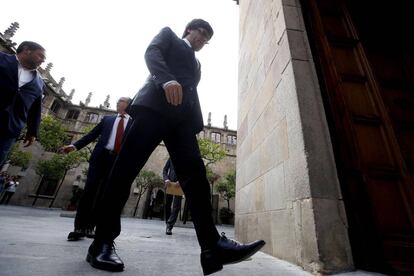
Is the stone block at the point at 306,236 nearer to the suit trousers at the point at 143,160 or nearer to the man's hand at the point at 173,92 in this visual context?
the suit trousers at the point at 143,160

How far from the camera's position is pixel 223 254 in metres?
1.31

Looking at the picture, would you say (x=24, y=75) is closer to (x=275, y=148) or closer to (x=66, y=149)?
(x=66, y=149)

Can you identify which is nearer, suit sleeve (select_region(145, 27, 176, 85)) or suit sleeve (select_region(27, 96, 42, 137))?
suit sleeve (select_region(145, 27, 176, 85))

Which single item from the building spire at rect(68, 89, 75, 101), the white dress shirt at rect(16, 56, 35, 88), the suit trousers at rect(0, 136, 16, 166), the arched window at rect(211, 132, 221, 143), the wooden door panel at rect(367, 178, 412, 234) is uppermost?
the building spire at rect(68, 89, 75, 101)

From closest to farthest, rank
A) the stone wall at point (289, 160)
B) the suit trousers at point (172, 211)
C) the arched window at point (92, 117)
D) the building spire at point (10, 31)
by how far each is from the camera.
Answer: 1. the stone wall at point (289, 160)
2. the suit trousers at point (172, 211)
3. the building spire at point (10, 31)
4. the arched window at point (92, 117)

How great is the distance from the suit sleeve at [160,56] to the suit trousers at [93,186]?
163 cm

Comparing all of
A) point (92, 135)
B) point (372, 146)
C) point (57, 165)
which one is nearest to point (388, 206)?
point (372, 146)

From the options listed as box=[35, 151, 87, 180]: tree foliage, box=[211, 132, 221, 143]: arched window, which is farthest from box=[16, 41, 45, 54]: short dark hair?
box=[211, 132, 221, 143]: arched window

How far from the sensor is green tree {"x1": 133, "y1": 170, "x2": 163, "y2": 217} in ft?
70.6

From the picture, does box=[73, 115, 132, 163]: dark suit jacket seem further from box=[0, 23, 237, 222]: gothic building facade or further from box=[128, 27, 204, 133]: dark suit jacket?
box=[0, 23, 237, 222]: gothic building facade

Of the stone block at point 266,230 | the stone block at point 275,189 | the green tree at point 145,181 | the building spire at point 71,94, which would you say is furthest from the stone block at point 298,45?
the building spire at point 71,94

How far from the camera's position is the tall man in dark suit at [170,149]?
1350 mm

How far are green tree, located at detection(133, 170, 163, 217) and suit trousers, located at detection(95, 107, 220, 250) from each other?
2054 centimetres

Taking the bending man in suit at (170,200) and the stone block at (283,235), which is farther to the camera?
the bending man in suit at (170,200)
